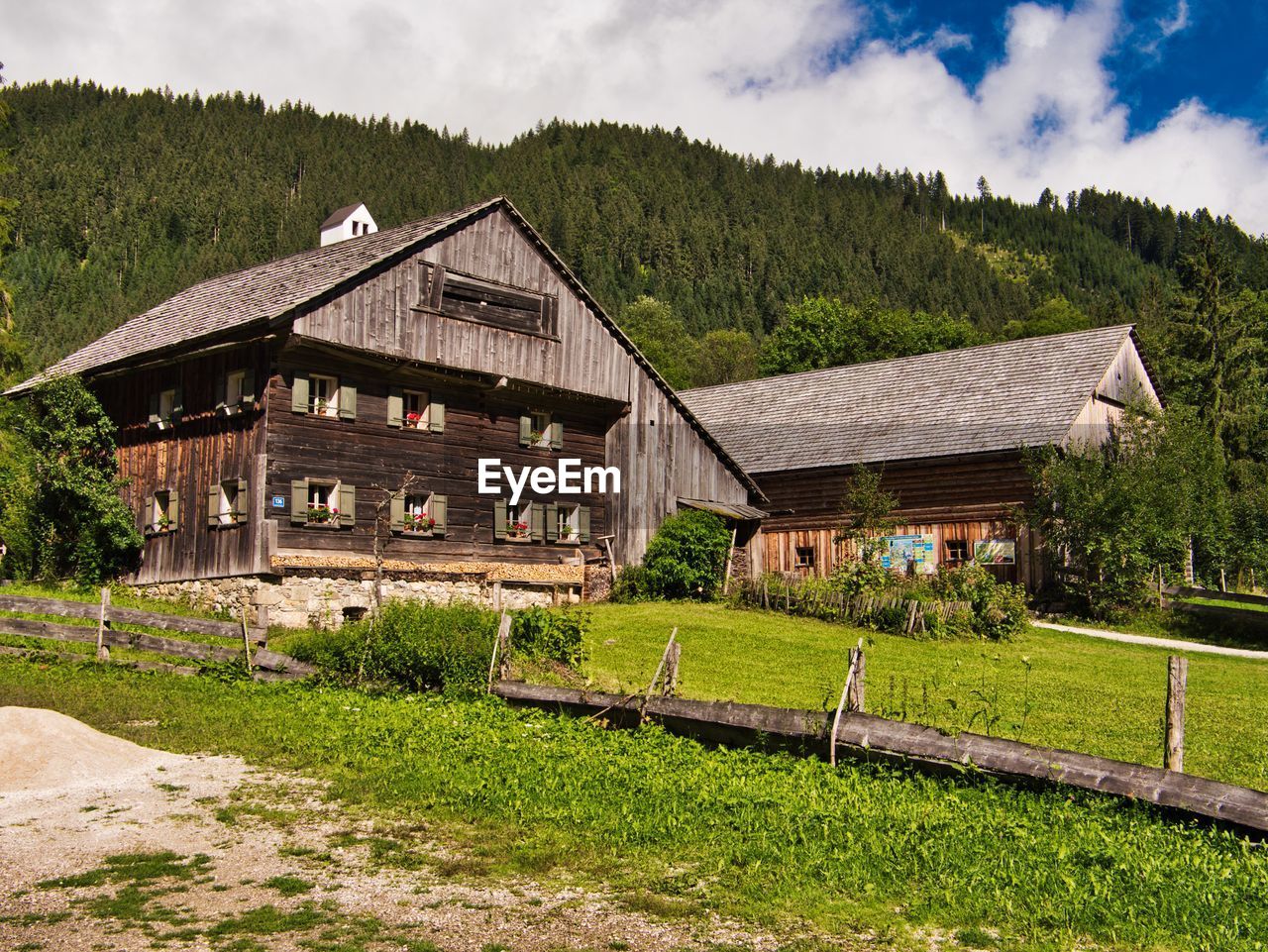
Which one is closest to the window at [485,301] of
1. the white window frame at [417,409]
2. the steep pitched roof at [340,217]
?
the white window frame at [417,409]

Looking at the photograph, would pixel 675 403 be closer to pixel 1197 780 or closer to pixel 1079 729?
pixel 1079 729

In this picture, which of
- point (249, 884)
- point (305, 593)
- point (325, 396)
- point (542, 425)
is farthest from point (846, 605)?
point (249, 884)

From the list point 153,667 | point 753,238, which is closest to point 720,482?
point 153,667

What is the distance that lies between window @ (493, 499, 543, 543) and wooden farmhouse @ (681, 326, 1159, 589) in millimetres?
10317

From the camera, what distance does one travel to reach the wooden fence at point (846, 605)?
27312mm

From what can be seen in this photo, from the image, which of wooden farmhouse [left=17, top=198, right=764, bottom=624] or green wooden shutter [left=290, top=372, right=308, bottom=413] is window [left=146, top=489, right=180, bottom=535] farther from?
green wooden shutter [left=290, top=372, right=308, bottom=413]

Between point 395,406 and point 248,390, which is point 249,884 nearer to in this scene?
point 248,390

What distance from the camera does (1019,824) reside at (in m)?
10.4

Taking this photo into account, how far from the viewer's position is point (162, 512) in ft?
92.5

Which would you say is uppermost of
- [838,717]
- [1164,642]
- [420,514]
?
[420,514]

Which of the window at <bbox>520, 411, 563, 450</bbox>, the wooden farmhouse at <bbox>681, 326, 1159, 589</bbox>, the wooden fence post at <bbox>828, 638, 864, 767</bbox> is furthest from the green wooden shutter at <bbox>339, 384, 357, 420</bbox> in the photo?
the wooden fence post at <bbox>828, 638, 864, 767</bbox>

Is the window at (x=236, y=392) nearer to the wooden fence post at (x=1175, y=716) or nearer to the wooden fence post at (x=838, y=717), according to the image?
the wooden fence post at (x=838, y=717)

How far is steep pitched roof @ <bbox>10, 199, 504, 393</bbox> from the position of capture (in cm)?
2700

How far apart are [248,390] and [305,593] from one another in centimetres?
473
